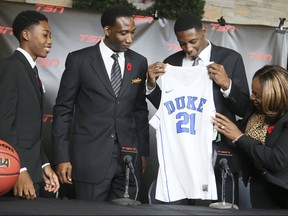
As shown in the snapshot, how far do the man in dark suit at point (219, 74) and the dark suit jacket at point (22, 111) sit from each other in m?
0.81

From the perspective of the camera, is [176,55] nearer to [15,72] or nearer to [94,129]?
[94,129]

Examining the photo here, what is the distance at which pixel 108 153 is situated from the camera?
351 centimetres

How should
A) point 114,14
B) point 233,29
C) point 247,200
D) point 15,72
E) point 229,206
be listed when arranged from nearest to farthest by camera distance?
point 229,206 → point 15,72 → point 114,14 → point 247,200 → point 233,29

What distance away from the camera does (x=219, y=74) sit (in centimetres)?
339

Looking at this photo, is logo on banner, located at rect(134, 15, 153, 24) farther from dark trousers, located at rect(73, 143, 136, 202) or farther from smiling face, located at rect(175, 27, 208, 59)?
dark trousers, located at rect(73, 143, 136, 202)

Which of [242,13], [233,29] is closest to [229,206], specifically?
[233,29]

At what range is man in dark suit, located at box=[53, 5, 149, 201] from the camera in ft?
11.4

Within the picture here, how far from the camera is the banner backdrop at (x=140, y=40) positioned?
4684 mm

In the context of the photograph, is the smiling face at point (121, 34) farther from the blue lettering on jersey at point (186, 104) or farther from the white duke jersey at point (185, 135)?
the blue lettering on jersey at point (186, 104)

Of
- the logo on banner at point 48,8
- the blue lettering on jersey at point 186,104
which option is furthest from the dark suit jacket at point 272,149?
the logo on banner at point 48,8

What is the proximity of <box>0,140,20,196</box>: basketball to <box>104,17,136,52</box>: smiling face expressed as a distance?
4.16 ft

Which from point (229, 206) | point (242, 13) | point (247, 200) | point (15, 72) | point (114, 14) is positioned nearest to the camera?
point (229, 206)

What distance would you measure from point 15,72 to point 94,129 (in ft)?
2.29

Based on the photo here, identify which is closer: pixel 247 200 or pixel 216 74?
pixel 216 74
